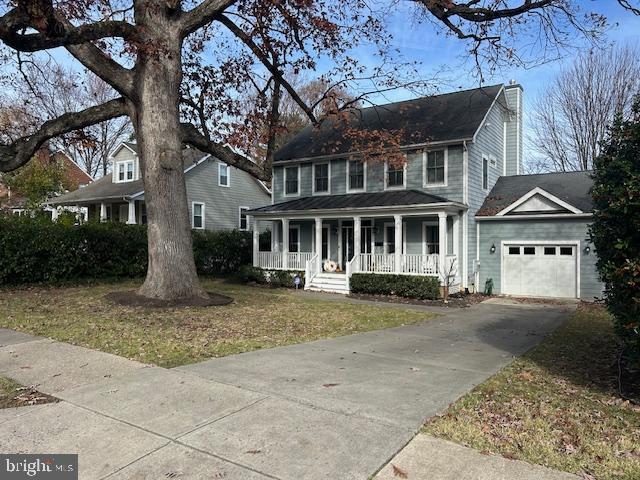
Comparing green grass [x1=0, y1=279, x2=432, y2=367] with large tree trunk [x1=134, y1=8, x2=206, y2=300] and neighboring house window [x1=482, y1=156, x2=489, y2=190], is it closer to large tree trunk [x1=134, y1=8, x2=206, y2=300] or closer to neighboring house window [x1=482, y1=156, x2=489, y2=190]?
large tree trunk [x1=134, y1=8, x2=206, y2=300]

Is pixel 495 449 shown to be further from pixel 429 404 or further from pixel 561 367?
pixel 561 367

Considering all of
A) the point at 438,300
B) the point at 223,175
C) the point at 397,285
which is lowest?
the point at 438,300

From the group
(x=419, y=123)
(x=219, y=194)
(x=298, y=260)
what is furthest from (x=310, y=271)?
(x=219, y=194)

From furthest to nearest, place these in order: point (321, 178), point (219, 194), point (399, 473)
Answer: point (219, 194)
point (321, 178)
point (399, 473)

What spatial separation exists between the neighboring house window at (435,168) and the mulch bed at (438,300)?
437 centimetres

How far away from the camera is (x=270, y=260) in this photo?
19.5m

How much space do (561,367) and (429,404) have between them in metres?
2.89

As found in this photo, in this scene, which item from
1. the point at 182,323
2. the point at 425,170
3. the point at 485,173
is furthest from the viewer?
the point at 485,173

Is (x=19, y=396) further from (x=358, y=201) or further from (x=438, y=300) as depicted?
(x=358, y=201)

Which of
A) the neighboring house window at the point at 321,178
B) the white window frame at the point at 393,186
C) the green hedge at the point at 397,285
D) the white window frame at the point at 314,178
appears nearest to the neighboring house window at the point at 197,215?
the white window frame at the point at 314,178

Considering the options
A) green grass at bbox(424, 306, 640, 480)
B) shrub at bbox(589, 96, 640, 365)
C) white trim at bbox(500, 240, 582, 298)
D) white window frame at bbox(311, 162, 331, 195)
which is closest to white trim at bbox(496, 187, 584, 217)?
white trim at bbox(500, 240, 582, 298)

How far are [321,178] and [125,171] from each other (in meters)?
14.0

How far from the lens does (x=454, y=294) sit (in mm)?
16125

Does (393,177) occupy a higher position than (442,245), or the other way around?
(393,177)
